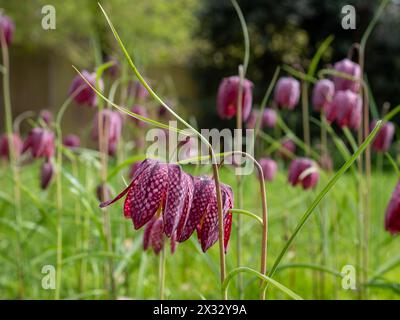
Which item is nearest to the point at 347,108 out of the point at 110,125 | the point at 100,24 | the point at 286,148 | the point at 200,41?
the point at 110,125

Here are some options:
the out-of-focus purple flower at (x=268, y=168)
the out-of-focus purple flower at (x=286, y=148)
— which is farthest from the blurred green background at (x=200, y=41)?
the out-of-focus purple flower at (x=268, y=168)

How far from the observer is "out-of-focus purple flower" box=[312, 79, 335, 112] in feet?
5.20

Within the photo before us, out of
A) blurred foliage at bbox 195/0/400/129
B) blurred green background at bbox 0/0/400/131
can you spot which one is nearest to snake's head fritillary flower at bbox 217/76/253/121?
blurred green background at bbox 0/0/400/131

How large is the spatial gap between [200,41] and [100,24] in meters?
1.70

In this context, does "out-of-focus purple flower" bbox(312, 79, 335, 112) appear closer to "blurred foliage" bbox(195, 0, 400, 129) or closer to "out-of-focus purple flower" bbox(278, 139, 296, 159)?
"out-of-focus purple flower" bbox(278, 139, 296, 159)

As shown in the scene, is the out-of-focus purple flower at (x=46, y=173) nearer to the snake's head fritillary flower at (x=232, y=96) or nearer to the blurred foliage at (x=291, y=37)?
the snake's head fritillary flower at (x=232, y=96)

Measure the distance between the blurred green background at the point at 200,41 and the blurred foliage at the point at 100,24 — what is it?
2 centimetres

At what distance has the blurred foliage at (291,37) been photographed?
8117 millimetres

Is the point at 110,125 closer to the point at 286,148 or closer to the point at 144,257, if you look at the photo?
the point at 144,257

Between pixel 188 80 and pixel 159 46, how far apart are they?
1.45 metres

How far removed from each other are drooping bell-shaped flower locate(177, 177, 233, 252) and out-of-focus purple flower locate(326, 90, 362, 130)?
2.42 ft

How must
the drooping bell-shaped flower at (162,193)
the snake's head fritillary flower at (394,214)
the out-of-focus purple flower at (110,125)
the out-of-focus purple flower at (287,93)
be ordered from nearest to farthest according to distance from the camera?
the drooping bell-shaped flower at (162,193) → the snake's head fritillary flower at (394,214) → the out-of-focus purple flower at (110,125) → the out-of-focus purple flower at (287,93)

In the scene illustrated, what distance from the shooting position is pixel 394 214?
108 cm

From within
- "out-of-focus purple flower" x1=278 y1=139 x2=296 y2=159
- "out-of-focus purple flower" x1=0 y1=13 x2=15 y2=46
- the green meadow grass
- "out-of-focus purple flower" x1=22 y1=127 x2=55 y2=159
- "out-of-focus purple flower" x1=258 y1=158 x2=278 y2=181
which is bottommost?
the green meadow grass
